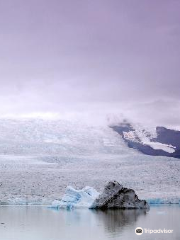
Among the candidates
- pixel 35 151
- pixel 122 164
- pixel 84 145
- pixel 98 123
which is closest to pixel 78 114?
pixel 98 123

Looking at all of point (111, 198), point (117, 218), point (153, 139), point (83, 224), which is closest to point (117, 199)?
point (111, 198)

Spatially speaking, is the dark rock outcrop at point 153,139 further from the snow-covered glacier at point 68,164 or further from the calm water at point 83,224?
the calm water at point 83,224

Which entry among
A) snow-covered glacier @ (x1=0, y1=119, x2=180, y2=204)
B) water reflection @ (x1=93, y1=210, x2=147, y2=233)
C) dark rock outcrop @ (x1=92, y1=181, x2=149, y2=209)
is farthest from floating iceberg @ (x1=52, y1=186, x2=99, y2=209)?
snow-covered glacier @ (x1=0, y1=119, x2=180, y2=204)

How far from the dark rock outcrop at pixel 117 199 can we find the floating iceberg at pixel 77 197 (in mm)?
776

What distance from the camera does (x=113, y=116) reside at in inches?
1677

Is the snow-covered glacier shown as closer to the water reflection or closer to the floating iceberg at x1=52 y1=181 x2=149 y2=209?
the floating iceberg at x1=52 y1=181 x2=149 y2=209

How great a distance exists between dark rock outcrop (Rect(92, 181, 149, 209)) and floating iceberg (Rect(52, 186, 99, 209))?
78cm

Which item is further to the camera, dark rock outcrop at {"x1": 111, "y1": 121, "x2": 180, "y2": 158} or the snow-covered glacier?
dark rock outcrop at {"x1": 111, "y1": 121, "x2": 180, "y2": 158}

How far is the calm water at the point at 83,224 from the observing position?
1209 cm

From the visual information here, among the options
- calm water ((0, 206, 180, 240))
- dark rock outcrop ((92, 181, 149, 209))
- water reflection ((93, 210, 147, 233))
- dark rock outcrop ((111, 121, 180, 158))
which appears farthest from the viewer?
dark rock outcrop ((111, 121, 180, 158))

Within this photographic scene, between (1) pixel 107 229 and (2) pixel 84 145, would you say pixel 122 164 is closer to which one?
(2) pixel 84 145

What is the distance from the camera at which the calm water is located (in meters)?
12.1

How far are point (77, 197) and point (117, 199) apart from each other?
6.63 ft

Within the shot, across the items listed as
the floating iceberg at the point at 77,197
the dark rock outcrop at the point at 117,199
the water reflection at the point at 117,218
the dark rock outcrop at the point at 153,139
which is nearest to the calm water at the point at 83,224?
the water reflection at the point at 117,218
